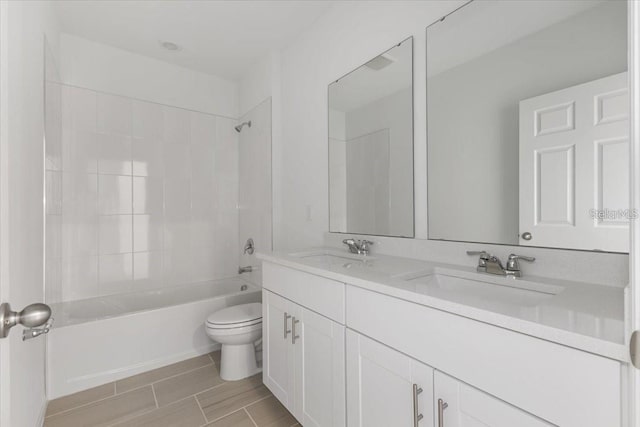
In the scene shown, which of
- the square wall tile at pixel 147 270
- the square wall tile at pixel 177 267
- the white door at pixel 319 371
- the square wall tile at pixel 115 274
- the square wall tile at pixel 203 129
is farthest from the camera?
the square wall tile at pixel 203 129

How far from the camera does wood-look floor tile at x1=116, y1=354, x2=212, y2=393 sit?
6.46ft

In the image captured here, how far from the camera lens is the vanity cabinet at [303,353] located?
1227 mm

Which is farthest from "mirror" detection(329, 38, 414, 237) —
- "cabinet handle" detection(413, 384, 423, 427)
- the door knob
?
the door knob

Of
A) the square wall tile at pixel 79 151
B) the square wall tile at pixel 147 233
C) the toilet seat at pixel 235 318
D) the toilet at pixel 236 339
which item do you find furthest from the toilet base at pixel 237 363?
the square wall tile at pixel 79 151

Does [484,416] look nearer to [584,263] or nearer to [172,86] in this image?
[584,263]

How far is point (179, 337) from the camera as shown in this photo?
2279 mm

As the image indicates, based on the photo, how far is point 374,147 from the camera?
5.81 ft

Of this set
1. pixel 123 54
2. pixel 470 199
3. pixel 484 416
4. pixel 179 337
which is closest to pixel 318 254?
pixel 470 199

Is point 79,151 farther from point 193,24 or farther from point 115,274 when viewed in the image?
point 193,24

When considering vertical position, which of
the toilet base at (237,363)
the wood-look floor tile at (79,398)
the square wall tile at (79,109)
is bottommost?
the wood-look floor tile at (79,398)

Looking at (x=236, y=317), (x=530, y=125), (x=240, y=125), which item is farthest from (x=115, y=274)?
(x=530, y=125)

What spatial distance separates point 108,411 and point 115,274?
1.20 metres

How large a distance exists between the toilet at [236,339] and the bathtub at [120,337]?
0.41m

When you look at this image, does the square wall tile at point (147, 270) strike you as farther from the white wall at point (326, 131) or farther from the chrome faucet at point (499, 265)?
the chrome faucet at point (499, 265)
